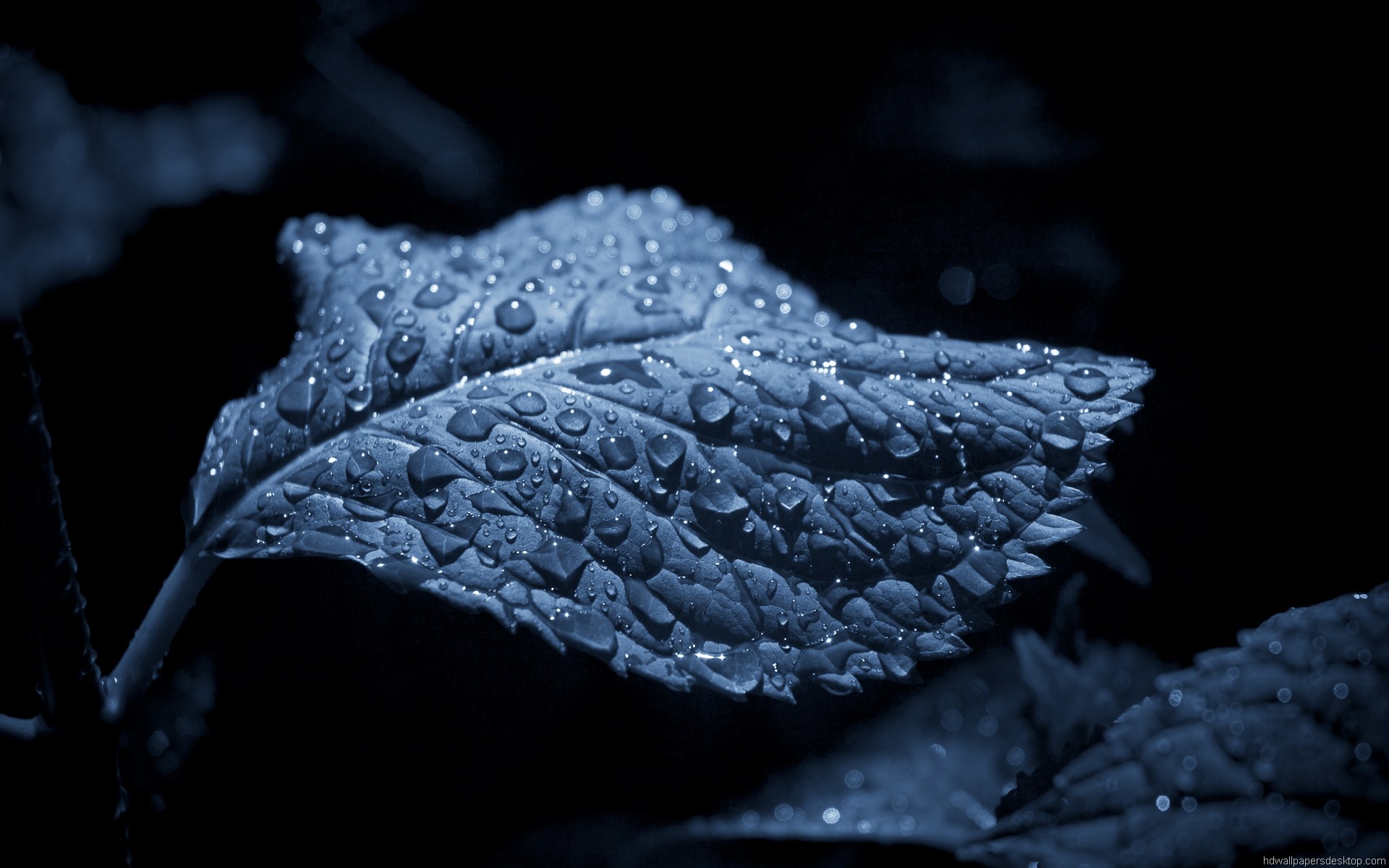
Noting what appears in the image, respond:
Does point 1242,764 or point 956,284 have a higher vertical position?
point 956,284

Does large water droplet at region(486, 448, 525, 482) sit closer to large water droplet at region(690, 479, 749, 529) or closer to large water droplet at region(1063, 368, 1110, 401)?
large water droplet at region(690, 479, 749, 529)

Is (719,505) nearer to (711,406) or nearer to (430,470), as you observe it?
(711,406)

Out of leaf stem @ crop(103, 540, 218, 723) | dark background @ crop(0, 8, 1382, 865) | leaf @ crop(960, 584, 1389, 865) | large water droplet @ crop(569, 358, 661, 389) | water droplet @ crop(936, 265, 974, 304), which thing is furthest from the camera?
water droplet @ crop(936, 265, 974, 304)

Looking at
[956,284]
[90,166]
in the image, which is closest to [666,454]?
[956,284]

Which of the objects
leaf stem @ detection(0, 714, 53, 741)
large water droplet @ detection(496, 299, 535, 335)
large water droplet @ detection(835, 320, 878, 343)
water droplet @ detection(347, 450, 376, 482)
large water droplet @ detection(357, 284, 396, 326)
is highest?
large water droplet @ detection(835, 320, 878, 343)

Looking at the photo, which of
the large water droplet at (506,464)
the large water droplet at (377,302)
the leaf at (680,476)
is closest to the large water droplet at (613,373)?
the leaf at (680,476)

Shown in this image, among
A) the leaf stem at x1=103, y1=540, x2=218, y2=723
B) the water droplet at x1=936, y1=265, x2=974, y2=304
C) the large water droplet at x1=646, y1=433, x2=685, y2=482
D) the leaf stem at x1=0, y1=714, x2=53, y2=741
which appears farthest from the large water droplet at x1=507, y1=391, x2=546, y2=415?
the water droplet at x1=936, y1=265, x2=974, y2=304
